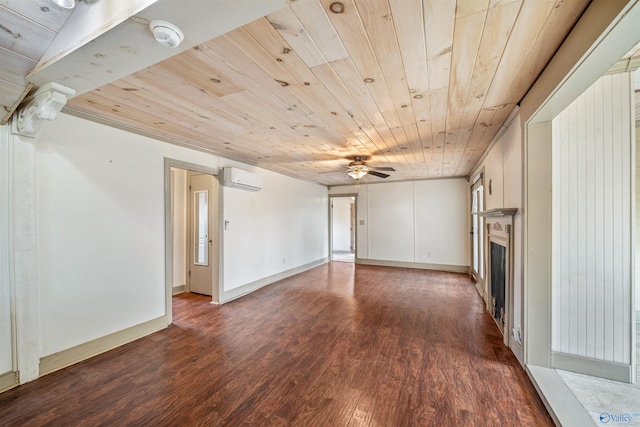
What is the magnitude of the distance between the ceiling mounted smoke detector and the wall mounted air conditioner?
2.96m

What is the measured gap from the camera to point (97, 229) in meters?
2.57

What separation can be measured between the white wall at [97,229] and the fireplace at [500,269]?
3.89m

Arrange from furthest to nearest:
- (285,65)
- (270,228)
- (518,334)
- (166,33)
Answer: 1. (270,228)
2. (518,334)
3. (285,65)
4. (166,33)

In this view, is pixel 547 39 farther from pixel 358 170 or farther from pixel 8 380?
pixel 8 380

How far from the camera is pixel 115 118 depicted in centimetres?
257

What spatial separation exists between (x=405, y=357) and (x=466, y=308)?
74.0 inches

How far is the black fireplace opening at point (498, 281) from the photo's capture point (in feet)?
9.61

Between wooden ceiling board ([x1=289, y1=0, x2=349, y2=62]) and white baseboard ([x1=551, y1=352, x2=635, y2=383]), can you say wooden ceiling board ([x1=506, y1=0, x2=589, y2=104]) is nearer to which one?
wooden ceiling board ([x1=289, y1=0, x2=349, y2=62])

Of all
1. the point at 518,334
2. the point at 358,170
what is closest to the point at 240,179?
the point at 358,170

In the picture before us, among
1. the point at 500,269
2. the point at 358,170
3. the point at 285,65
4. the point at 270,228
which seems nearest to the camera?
the point at 285,65

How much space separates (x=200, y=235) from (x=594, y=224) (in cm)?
509

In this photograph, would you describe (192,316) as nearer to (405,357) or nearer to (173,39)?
(405,357)

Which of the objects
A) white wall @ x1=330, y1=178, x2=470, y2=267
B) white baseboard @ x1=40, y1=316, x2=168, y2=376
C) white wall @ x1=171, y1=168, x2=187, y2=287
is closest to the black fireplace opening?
white wall @ x1=330, y1=178, x2=470, y2=267

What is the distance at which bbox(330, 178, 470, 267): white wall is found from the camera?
20.8 ft
